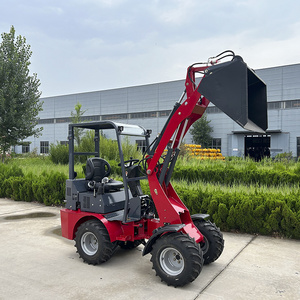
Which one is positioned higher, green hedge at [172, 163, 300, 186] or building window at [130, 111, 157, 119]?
building window at [130, 111, 157, 119]

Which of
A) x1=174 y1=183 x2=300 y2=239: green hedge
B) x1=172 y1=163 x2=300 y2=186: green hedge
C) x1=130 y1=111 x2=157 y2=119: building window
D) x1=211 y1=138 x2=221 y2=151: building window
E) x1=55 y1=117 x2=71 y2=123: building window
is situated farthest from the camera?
x1=55 y1=117 x2=71 y2=123: building window

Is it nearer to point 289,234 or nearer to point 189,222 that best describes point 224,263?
point 189,222

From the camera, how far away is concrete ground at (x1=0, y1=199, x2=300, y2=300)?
3871 millimetres

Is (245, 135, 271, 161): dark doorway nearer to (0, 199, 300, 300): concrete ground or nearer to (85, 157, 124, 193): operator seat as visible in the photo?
(0, 199, 300, 300): concrete ground

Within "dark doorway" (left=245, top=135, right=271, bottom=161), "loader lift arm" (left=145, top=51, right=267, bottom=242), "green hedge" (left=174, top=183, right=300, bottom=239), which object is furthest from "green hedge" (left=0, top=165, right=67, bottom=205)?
"dark doorway" (left=245, top=135, right=271, bottom=161)

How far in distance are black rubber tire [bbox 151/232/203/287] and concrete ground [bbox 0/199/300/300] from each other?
0.52 feet

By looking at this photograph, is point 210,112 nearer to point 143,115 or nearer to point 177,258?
point 143,115

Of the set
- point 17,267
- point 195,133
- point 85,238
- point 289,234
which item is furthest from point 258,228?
point 195,133

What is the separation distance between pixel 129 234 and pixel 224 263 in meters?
1.52

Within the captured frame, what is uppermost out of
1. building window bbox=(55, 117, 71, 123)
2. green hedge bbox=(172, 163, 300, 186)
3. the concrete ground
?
building window bbox=(55, 117, 71, 123)

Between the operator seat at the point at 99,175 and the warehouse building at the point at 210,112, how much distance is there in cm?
2266

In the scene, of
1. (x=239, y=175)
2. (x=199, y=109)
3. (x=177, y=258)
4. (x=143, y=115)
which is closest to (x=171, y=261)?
(x=177, y=258)

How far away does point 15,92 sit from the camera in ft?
49.4

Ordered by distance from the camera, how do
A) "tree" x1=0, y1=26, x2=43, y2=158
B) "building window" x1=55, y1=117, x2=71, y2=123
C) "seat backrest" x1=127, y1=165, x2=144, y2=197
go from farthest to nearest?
"building window" x1=55, y1=117, x2=71, y2=123 < "tree" x1=0, y1=26, x2=43, y2=158 < "seat backrest" x1=127, y1=165, x2=144, y2=197
